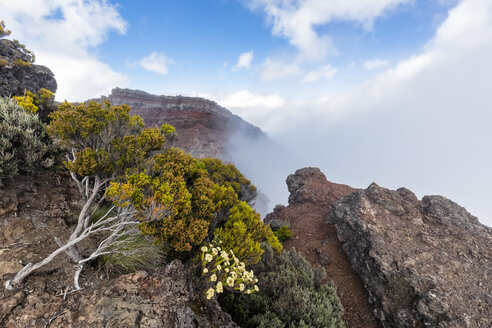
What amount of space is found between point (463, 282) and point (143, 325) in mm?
11273

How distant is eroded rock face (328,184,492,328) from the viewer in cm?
721

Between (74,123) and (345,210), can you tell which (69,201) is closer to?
(74,123)

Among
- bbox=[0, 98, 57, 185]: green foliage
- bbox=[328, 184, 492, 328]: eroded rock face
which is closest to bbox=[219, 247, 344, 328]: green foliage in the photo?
bbox=[328, 184, 492, 328]: eroded rock face

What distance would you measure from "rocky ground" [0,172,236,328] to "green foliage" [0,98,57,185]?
32.7 inches

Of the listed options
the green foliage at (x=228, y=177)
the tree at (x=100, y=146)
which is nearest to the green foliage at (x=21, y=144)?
the tree at (x=100, y=146)

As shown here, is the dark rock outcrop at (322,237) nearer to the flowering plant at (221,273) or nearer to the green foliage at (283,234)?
the green foliage at (283,234)

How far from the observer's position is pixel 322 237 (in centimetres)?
1277

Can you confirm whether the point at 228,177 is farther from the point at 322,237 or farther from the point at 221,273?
the point at 221,273

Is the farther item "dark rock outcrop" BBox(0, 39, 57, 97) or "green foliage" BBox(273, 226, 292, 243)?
"dark rock outcrop" BBox(0, 39, 57, 97)

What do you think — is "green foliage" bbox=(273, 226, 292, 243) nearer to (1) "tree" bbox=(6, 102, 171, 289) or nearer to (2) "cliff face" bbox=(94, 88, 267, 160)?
(1) "tree" bbox=(6, 102, 171, 289)

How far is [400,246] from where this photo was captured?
9.48m

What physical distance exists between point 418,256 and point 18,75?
2923 cm

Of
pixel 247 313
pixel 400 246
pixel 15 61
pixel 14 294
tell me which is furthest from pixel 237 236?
pixel 15 61

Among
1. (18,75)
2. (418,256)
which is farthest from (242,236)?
(18,75)
